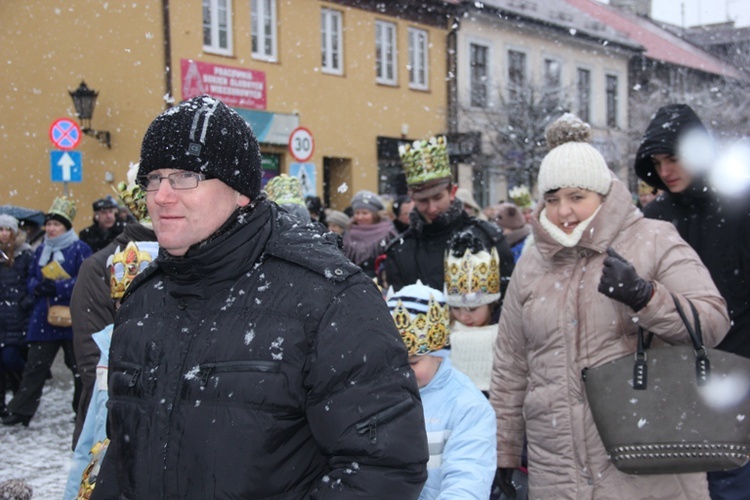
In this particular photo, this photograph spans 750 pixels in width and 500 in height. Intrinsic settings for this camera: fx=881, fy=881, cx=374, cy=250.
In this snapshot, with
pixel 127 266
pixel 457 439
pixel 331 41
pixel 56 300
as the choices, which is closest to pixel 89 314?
pixel 127 266

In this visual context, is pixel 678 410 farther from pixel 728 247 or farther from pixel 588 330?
pixel 728 247

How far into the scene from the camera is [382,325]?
1.99 metres

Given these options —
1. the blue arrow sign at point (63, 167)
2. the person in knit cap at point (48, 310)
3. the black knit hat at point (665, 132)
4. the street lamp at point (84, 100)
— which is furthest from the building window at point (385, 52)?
the black knit hat at point (665, 132)

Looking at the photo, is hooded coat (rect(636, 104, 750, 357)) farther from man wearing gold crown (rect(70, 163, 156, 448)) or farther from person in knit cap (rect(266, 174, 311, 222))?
man wearing gold crown (rect(70, 163, 156, 448))

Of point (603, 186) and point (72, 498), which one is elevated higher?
point (603, 186)

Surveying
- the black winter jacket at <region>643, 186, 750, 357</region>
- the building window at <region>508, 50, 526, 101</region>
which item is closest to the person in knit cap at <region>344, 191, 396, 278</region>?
the black winter jacket at <region>643, 186, 750, 357</region>

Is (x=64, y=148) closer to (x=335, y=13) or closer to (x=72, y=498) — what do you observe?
(x=72, y=498)

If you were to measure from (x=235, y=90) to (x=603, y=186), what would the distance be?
16732 millimetres

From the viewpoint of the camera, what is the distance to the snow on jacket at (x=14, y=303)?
8.78m

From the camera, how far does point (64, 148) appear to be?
488 inches

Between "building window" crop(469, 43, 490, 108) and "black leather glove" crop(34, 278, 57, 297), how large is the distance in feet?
61.5

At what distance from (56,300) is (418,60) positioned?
58.3 feet

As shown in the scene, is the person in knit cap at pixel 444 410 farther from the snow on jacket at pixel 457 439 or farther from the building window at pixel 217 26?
the building window at pixel 217 26

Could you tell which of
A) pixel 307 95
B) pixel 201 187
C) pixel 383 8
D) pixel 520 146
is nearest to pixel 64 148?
pixel 307 95
